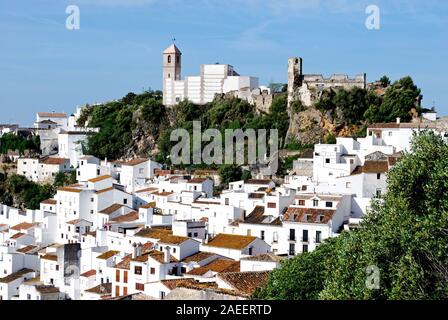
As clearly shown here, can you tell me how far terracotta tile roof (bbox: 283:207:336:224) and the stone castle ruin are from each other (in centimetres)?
→ 2230

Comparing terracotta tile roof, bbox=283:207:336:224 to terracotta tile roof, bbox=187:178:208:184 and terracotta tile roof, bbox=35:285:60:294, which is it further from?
terracotta tile roof, bbox=187:178:208:184

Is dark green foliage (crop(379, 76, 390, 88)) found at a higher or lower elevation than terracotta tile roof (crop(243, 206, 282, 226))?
higher

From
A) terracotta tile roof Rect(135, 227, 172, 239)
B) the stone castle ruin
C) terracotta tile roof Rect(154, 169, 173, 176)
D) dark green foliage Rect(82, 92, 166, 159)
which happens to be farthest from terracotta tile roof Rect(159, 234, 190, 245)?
dark green foliage Rect(82, 92, 166, 159)

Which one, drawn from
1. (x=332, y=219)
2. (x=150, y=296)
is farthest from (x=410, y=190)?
(x=332, y=219)

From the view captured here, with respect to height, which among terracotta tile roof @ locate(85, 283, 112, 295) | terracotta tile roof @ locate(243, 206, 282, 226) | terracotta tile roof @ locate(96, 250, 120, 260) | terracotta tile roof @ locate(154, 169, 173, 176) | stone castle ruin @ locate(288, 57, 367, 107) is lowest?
terracotta tile roof @ locate(85, 283, 112, 295)

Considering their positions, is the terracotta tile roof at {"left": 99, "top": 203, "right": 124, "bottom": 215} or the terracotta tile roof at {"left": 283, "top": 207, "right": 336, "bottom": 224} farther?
the terracotta tile roof at {"left": 99, "top": 203, "right": 124, "bottom": 215}

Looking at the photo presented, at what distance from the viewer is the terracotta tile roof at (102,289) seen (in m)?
→ 31.1

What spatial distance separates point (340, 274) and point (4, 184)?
5189 cm

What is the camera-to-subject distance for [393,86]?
50.9 m

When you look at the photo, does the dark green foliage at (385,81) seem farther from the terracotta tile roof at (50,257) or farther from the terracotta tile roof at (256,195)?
the terracotta tile roof at (50,257)

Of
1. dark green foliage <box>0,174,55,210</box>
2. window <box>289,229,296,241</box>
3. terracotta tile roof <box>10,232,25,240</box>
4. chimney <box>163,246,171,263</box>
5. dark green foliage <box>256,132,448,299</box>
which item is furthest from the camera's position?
dark green foliage <box>0,174,55,210</box>

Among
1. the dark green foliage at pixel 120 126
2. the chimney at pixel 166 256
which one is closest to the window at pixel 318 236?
the chimney at pixel 166 256

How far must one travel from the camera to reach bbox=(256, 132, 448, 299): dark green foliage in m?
14.4

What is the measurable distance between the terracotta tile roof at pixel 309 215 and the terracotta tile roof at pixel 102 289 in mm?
7941
